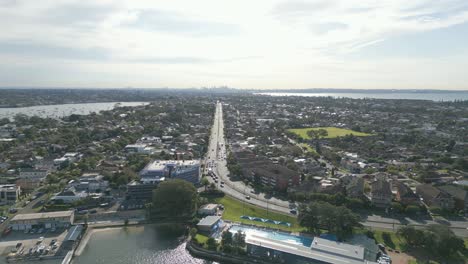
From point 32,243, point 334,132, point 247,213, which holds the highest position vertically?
point 334,132

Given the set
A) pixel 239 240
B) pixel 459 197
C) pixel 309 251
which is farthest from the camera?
pixel 459 197

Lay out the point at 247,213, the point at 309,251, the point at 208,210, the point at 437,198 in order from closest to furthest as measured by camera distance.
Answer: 1. the point at 309,251
2. the point at 208,210
3. the point at 247,213
4. the point at 437,198

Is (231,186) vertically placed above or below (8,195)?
below

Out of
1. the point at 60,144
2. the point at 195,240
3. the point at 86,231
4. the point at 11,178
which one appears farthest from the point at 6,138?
the point at 195,240

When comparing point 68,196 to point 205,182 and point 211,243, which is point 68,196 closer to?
point 205,182

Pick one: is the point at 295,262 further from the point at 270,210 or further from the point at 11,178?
the point at 11,178

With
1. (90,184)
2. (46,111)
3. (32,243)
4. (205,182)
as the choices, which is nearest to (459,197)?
(205,182)
